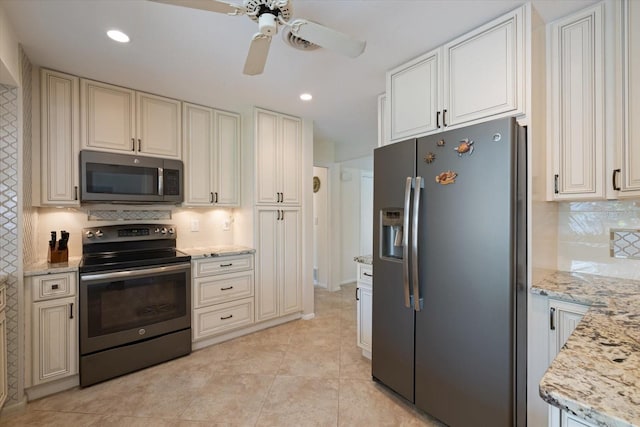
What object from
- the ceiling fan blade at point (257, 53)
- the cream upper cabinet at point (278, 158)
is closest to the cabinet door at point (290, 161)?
the cream upper cabinet at point (278, 158)

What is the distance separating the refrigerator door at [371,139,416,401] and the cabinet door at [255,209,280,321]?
4.86 feet

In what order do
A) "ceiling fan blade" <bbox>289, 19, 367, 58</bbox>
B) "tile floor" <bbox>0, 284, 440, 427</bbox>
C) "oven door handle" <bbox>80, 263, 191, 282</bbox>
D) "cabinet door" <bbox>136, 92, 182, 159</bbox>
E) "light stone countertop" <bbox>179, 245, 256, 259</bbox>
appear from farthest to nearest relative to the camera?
"light stone countertop" <bbox>179, 245, 256, 259</bbox> → "cabinet door" <bbox>136, 92, 182, 159</bbox> → "oven door handle" <bbox>80, 263, 191, 282</bbox> → "tile floor" <bbox>0, 284, 440, 427</bbox> → "ceiling fan blade" <bbox>289, 19, 367, 58</bbox>

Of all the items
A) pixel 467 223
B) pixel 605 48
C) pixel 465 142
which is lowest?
pixel 467 223

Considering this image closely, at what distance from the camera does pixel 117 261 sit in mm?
2375

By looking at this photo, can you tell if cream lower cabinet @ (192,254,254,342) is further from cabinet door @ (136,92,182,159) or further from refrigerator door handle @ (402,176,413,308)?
refrigerator door handle @ (402,176,413,308)

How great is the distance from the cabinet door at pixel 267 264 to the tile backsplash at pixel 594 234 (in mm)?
2522

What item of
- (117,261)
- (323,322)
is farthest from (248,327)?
(117,261)

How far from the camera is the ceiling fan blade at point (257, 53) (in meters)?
1.39

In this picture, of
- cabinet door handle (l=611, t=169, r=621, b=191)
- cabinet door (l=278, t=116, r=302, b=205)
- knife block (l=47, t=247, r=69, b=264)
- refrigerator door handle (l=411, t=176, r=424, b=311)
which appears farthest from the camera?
cabinet door (l=278, t=116, r=302, b=205)

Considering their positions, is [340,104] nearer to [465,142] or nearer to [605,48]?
[465,142]

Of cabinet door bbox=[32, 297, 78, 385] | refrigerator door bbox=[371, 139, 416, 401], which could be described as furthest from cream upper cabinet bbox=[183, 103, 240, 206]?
refrigerator door bbox=[371, 139, 416, 401]

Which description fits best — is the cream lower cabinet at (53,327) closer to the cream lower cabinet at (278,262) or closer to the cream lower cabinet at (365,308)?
the cream lower cabinet at (278,262)

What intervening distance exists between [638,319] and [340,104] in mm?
2660

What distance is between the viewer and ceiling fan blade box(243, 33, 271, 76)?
139 centimetres
